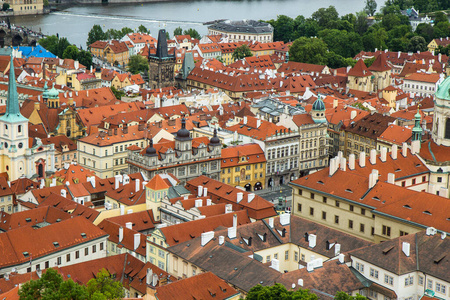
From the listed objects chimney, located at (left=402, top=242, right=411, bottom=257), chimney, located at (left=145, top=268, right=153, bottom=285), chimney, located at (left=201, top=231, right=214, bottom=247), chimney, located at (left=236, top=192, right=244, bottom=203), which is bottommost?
chimney, located at (left=145, top=268, right=153, bottom=285)

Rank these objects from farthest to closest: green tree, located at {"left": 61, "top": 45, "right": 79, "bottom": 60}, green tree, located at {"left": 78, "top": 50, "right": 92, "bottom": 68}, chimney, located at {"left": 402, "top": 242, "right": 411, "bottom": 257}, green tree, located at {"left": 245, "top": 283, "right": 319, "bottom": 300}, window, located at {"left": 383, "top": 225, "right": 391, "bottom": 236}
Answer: green tree, located at {"left": 61, "top": 45, "right": 79, "bottom": 60}
green tree, located at {"left": 78, "top": 50, "right": 92, "bottom": 68}
window, located at {"left": 383, "top": 225, "right": 391, "bottom": 236}
chimney, located at {"left": 402, "top": 242, "right": 411, "bottom": 257}
green tree, located at {"left": 245, "top": 283, "right": 319, "bottom": 300}

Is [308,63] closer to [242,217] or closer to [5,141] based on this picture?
[5,141]

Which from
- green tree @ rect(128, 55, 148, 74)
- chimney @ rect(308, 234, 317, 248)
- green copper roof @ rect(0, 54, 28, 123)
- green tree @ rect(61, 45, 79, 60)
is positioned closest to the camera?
chimney @ rect(308, 234, 317, 248)

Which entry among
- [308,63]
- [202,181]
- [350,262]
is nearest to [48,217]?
[202,181]

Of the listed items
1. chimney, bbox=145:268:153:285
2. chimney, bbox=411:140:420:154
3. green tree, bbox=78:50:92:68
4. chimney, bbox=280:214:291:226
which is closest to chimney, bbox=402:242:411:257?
chimney, bbox=280:214:291:226

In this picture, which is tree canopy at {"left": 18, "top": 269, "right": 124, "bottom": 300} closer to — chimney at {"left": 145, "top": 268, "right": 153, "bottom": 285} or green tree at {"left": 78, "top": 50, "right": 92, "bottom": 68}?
chimney at {"left": 145, "top": 268, "right": 153, "bottom": 285}

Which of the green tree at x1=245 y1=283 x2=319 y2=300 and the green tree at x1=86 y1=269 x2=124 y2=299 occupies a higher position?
the green tree at x1=245 y1=283 x2=319 y2=300

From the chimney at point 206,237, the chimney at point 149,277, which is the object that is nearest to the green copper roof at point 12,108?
the chimney at point 206,237
